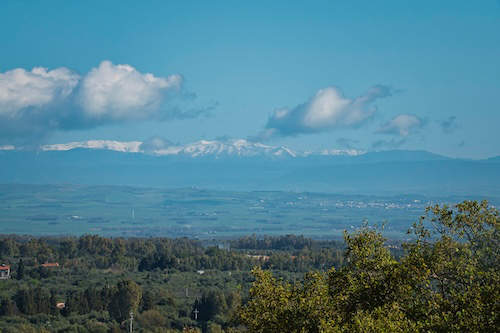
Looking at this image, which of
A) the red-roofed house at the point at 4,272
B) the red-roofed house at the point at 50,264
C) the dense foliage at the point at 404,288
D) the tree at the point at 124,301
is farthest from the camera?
the red-roofed house at the point at 50,264

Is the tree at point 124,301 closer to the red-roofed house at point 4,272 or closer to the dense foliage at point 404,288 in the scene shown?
the red-roofed house at point 4,272

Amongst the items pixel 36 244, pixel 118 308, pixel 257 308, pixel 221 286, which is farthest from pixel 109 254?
pixel 257 308

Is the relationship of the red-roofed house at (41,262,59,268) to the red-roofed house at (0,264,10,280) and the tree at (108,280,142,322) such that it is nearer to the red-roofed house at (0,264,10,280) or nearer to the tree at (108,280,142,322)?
the red-roofed house at (0,264,10,280)

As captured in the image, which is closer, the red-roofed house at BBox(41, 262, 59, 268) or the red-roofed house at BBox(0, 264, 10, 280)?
the red-roofed house at BBox(0, 264, 10, 280)

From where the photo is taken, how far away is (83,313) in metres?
60.9

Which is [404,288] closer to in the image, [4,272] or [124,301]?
[124,301]

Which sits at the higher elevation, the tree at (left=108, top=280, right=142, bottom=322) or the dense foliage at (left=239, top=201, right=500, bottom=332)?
the dense foliage at (left=239, top=201, right=500, bottom=332)

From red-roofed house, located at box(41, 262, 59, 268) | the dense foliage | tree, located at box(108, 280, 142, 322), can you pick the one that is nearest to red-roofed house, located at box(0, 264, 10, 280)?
A: red-roofed house, located at box(41, 262, 59, 268)

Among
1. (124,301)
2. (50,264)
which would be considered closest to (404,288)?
(124,301)

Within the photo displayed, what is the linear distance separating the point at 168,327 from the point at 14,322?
11697 mm

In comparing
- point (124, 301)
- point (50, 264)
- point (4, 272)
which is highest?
point (50, 264)

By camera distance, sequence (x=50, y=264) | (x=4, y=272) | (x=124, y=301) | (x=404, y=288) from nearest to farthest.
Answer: (x=404, y=288)
(x=124, y=301)
(x=4, y=272)
(x=50, y=264)

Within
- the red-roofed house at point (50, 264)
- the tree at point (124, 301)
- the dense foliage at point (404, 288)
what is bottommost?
the tree at point (124, 301)

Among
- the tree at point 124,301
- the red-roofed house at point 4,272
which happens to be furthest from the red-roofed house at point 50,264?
the tree at point 124,301
